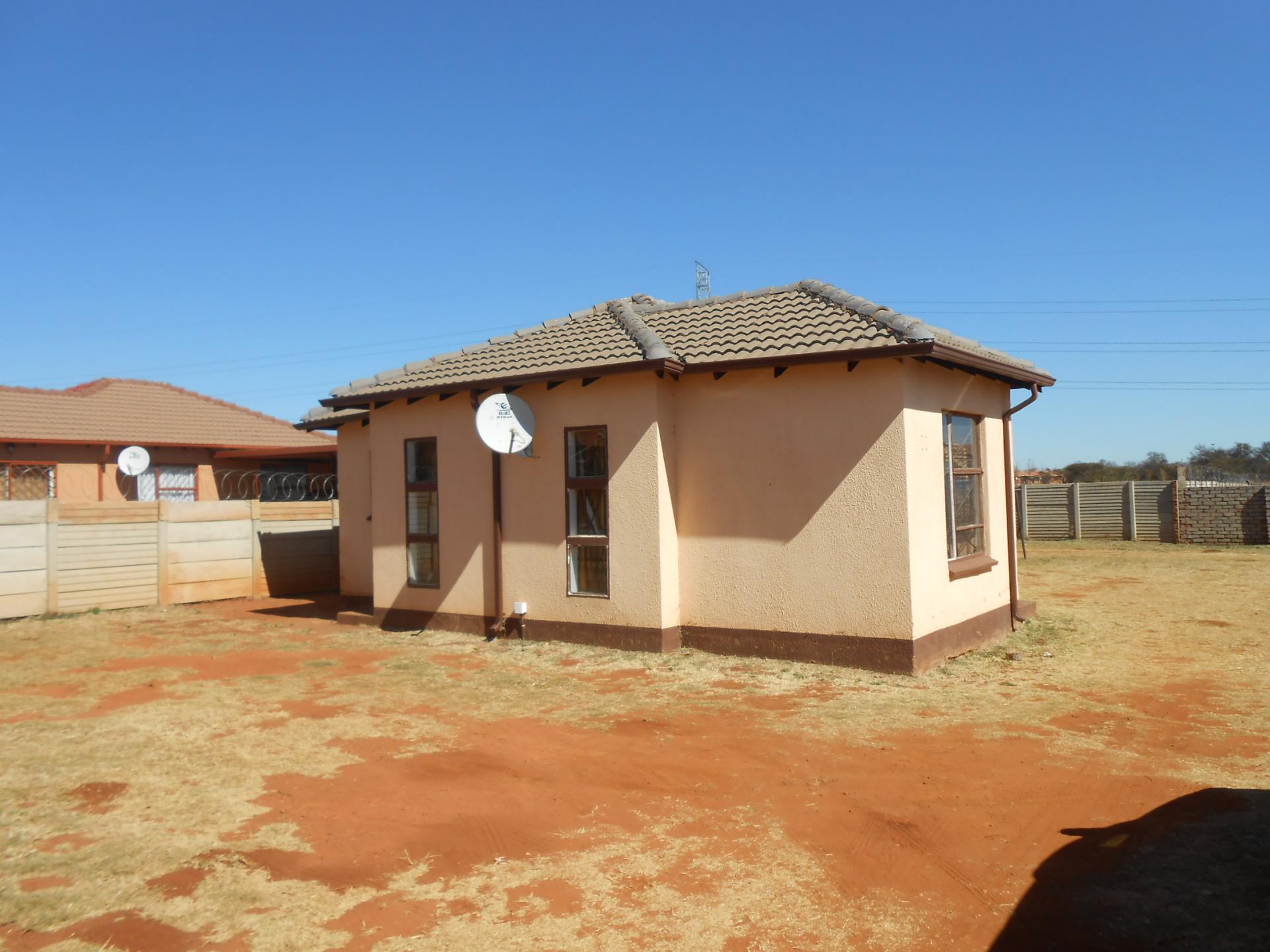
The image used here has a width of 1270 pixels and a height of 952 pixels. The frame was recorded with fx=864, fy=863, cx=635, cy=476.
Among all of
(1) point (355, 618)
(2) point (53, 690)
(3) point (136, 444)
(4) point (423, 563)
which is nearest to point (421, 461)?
(4) point (423, 563)

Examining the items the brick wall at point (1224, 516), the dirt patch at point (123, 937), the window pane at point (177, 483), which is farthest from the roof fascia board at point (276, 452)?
the brick wall at point (1224, 516)

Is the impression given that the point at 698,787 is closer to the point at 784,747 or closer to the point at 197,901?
the point at 784,747

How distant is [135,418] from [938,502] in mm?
20658

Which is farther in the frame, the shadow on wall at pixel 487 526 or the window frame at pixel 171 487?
the window frame at pixel 171 487

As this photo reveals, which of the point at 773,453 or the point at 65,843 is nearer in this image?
the point at 65,843

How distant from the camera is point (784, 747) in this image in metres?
6.14

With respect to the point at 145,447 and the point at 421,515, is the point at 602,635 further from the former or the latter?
the point at 145,447

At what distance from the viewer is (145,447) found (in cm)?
2073

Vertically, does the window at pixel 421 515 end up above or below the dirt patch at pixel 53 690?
above

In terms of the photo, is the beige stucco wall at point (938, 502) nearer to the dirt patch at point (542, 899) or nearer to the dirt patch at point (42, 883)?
the dirt patch at point (542, 899)

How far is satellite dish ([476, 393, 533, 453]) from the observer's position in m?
9.72

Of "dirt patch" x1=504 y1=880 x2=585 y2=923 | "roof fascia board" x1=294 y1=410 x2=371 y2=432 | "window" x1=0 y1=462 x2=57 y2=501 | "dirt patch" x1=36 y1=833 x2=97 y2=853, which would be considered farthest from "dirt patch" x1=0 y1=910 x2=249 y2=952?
"window" x1=0 y1=462 x2=57 y2=501

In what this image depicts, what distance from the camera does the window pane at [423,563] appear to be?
11.2 meters

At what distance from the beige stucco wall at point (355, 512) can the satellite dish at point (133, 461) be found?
7.51m
